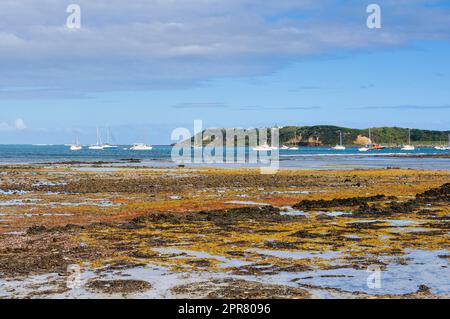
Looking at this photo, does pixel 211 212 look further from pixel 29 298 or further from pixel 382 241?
pixel 29 298

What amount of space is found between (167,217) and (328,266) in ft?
38.2

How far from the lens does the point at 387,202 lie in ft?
115

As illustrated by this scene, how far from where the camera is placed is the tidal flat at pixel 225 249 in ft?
47.8

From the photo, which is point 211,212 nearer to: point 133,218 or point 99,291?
point 133,218

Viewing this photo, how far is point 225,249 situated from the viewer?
64.0 feet

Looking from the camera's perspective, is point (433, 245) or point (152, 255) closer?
point (152, 255)

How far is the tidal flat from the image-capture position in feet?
47.8

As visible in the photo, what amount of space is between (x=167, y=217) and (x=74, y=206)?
8.65 metres
